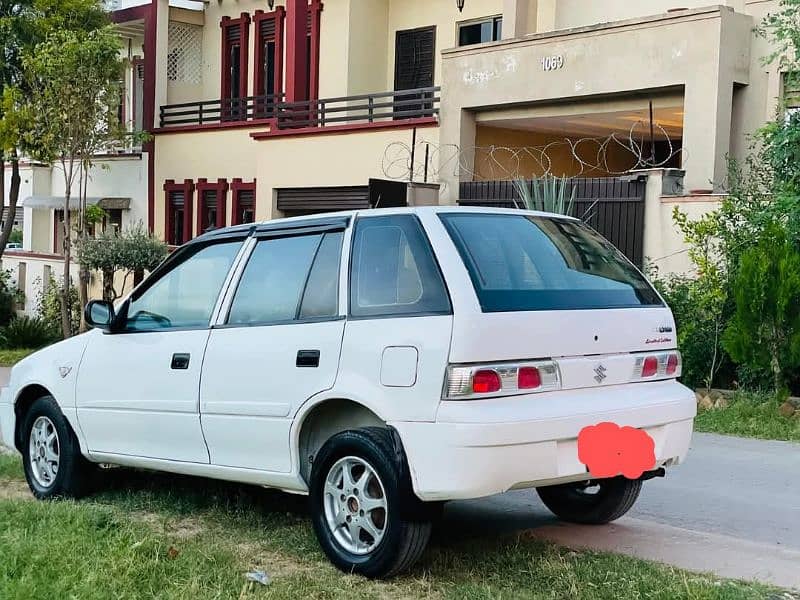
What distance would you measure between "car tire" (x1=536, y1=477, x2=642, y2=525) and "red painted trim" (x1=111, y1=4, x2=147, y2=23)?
63.1ft

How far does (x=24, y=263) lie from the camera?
22.7 m

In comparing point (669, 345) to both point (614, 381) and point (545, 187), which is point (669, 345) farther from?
point (545, 187)

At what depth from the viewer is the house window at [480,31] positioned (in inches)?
789

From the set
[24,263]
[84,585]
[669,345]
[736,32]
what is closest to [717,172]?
[736,32]

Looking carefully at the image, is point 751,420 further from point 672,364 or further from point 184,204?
point 184,204

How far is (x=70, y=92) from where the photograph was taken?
60.2 ft

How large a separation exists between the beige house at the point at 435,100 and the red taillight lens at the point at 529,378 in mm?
8263

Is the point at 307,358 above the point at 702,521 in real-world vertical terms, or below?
above

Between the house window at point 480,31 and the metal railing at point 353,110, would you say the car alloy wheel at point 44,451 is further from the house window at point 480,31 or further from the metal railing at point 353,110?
the house window at point 480,31

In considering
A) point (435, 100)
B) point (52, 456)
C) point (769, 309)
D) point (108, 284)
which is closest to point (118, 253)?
point (108, 284)

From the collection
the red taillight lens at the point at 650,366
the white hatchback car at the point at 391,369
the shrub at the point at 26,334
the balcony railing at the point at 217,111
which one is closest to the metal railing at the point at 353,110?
the balcony railing at the point at 217,111

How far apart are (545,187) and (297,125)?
26.8ft

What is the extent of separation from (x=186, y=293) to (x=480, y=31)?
48.1 ft

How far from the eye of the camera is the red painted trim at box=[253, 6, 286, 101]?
76.5 feet
